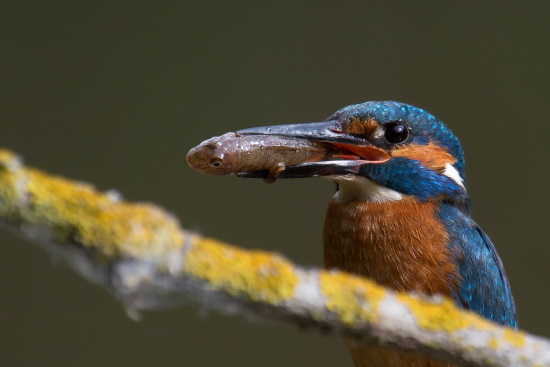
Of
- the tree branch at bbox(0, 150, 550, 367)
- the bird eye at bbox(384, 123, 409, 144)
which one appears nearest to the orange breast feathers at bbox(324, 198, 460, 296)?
the bird eye at bbox(384, 123, 409, 144)

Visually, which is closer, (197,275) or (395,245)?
(197,275)

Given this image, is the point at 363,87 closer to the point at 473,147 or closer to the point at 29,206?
the point at 473,147

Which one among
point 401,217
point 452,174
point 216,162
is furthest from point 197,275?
point 452,174

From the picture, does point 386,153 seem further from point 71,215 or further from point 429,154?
point 71,215

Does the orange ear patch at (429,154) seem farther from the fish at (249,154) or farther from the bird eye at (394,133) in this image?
the fish at (249,154)

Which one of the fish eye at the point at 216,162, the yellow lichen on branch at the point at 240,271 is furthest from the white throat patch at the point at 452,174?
the yellow lichen on branch at the point at 240,271

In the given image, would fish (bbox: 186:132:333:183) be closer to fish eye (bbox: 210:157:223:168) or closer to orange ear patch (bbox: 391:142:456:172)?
fish eye (bbox: 210:157:223:168)
